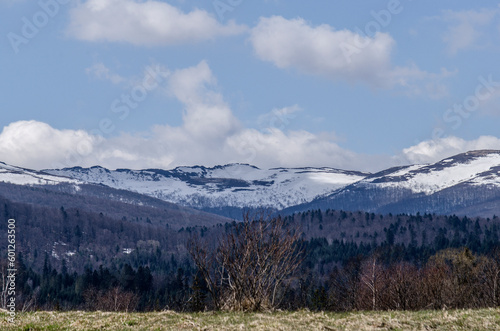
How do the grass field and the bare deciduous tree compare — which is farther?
the bare deciduous tree

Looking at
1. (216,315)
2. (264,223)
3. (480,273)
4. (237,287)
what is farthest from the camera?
(480,273)

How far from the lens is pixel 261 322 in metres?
26.0

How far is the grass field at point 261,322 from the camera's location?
24.5 metres

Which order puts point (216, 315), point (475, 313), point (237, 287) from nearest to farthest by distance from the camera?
point (475, 313) < point (216, 315) < point (237, 287)

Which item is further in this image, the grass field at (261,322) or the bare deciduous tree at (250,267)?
the bare deciduous tree at (250,267)

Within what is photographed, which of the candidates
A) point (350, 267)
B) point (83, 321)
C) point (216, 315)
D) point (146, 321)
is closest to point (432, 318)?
point (216, 315)

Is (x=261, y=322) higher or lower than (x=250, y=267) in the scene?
lower

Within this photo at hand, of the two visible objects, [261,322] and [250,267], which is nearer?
[261,322]

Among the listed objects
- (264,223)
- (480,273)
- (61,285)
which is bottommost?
(61,285)

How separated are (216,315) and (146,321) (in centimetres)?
498

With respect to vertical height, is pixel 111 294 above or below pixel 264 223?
below

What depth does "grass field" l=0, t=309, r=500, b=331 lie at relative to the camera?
2455 cm

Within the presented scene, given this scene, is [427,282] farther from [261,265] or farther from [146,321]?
[146,321]

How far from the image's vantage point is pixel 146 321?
2675 cm
